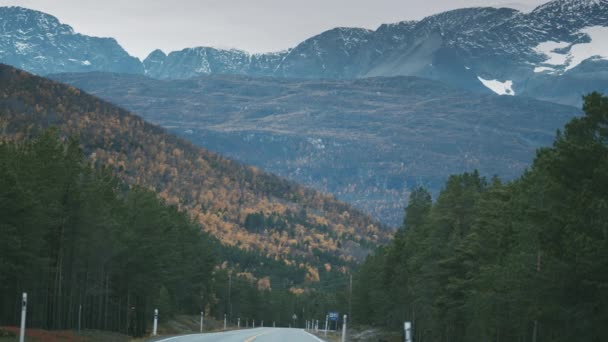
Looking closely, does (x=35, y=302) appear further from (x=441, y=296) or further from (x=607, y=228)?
(x=607, y=228)

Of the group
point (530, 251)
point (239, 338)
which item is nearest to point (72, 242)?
point (239, 338)

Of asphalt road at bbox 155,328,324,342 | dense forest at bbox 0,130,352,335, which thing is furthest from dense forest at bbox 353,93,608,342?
dense forest at bbox 0,130,352,335

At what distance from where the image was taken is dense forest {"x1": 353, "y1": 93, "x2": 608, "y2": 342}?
3416 centimetres

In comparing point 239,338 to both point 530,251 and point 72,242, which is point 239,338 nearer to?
point 72,242

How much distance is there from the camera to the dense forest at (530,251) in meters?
34.2

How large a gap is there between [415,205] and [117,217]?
42.1 meters

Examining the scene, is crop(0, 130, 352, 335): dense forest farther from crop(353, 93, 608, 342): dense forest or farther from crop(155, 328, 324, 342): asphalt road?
crop(353, 93, 608, 342): dense forest

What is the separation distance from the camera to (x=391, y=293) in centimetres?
9512

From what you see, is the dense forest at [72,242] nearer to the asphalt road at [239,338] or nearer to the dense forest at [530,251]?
the asphalt road at [239,338]

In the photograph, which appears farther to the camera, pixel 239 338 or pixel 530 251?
pixel 239 338

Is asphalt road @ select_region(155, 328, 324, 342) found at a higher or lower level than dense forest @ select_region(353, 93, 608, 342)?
lower

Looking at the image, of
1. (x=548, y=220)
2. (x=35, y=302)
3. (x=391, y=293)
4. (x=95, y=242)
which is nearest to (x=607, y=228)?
(x=548, y=220)

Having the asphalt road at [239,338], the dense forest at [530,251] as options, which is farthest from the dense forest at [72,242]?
the dense forest at [530,251]

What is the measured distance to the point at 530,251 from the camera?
42906 millimetres
